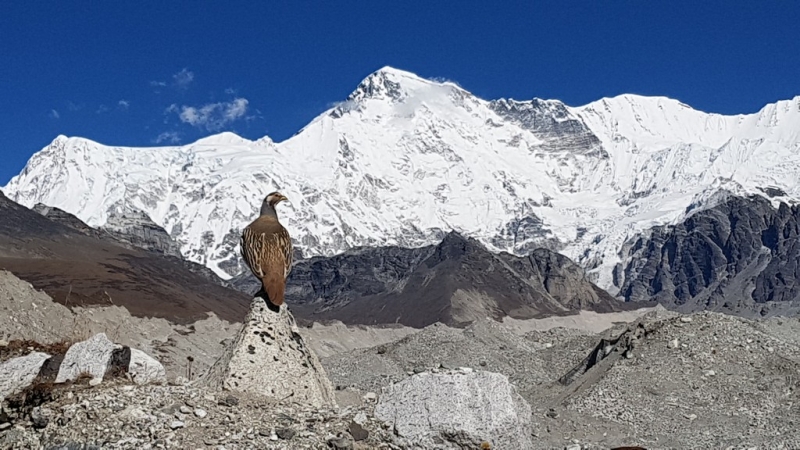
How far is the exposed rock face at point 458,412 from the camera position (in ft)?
24.7

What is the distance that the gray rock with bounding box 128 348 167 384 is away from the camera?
8.93m

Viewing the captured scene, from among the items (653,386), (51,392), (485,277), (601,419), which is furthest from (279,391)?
(485,277)

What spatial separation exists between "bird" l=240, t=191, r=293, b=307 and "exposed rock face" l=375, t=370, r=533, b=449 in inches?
69.4

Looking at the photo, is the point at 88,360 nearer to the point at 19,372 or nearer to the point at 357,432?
the point at 19,372

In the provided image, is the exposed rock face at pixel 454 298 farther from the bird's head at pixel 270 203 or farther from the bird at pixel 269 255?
the bird at pixel 269 255

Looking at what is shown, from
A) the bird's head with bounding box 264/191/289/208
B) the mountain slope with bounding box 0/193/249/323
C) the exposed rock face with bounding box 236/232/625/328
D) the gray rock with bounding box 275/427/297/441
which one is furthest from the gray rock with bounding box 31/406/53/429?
the exposed rock face with bounding box 236/232/625/328

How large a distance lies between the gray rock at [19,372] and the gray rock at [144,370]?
905 mm

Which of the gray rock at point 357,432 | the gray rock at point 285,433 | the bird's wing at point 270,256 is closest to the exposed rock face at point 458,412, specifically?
the gray rock at point 357,432

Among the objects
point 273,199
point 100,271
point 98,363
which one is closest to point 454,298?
point 100,271

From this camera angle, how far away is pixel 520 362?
40.0 m

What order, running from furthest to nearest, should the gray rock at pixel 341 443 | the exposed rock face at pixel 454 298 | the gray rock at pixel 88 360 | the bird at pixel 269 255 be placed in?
the exposed rock face at pixel 454 298, the bird at pixel 269 255, the gray rock at pixel 88 360, the gray rock at pixel 341 443

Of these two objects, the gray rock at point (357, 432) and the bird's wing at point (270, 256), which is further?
the bird's wing at point (270, 256)

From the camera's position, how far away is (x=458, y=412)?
759 cm

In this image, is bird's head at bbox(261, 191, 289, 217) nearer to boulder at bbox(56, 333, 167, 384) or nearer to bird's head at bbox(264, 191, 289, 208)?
bird's head at bbox(264, 191, 289, 208)
